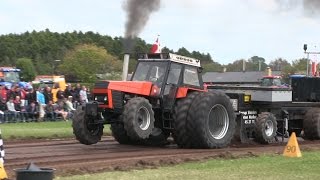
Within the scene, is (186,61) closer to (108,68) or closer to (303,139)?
(303,139)

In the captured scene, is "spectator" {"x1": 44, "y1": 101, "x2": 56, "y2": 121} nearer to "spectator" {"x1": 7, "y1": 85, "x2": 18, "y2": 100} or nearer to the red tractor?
"spectator" {"x1": 7, "y1": 85, "x2": 18, "y2": 100}

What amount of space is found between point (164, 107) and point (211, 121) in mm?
1311

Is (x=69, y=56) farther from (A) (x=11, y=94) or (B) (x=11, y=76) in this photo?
(A) (x=11, y=94)

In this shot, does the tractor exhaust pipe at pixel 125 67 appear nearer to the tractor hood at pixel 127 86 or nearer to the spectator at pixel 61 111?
the tractor hood at pixel 127 86

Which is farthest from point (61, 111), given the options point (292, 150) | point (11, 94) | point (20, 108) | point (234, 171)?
point (234, 171)

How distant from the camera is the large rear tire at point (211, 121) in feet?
47.4

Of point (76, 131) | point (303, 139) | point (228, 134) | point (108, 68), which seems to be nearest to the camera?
point (76, 131)

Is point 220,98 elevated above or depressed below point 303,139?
above

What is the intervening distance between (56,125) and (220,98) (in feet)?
31.4

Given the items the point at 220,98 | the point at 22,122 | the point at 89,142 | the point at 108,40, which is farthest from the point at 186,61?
the point at 108,40

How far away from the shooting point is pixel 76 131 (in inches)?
571

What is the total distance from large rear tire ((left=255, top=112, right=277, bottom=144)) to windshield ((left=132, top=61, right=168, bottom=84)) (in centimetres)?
336

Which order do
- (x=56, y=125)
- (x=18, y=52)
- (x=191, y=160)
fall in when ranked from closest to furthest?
1. (x=191, y=160)
2. (x=56, y=125)
3. (x=18, y=52)

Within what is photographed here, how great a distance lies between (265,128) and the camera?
16875 mm
